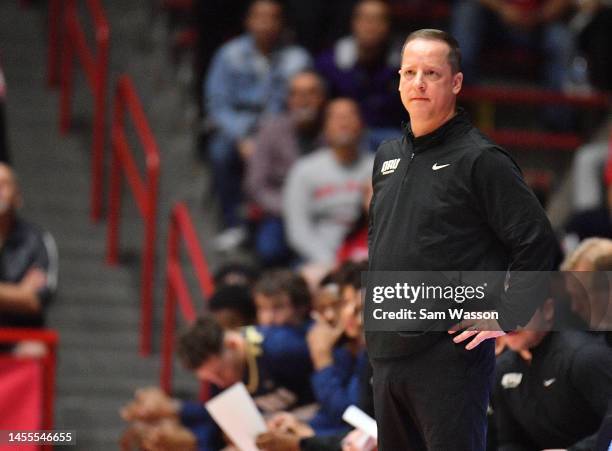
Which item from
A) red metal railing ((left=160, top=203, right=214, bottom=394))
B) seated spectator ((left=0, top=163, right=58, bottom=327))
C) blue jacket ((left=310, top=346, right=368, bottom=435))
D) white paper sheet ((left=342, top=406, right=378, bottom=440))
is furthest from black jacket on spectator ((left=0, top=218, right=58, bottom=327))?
white paper sheet ((left=342, top=406, right=378, bottom=440))

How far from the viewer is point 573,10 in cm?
923

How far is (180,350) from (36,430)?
27.2 inches

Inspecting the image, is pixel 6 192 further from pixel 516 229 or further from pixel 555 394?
pixel 516 229

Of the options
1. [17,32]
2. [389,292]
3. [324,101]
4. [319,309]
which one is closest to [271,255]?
[324,101]

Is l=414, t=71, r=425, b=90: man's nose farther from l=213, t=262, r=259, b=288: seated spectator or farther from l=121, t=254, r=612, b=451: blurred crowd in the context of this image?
l=213, t=262, r=259, b=288: seated spectator

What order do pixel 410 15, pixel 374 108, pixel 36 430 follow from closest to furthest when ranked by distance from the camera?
pixel 36 430 → pixel 374 108 → pixel 410 15

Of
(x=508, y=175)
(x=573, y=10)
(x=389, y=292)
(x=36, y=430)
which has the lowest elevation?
(x=36, y=430)

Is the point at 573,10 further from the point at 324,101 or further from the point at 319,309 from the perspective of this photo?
the point at 319,309

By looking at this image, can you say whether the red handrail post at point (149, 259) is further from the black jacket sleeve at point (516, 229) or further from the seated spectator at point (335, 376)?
the black jacket sleeve at point (516, 229)

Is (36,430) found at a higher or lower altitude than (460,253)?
lower

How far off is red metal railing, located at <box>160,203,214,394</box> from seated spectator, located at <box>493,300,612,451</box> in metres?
2.55

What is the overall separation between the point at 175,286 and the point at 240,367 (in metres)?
1.92

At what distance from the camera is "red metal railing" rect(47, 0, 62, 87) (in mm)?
8781

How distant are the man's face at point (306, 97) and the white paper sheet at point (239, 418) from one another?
313 centimetres
